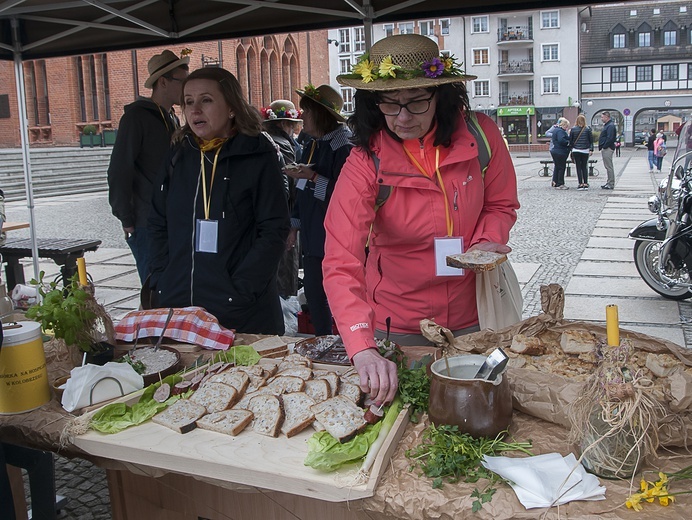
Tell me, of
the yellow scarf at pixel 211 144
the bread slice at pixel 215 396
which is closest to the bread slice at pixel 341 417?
the bread slice at pixel 215 396

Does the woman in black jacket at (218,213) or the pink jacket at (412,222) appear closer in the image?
the pink jacket at (412,222)

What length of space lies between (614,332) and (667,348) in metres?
0.52

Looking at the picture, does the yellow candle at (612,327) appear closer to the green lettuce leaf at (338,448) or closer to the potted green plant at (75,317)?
the green lettuce leaf at (338,448)

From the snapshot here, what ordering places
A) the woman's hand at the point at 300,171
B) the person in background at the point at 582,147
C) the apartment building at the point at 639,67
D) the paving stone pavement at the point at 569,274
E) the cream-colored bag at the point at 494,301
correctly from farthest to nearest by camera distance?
the apartment building at the point at 639,67, the person in background at the point at 582,147, the woman's hand at the point at 300,171, the paving stone pavement at the point at 569,274, the cream-colored bag at the point at 494,301

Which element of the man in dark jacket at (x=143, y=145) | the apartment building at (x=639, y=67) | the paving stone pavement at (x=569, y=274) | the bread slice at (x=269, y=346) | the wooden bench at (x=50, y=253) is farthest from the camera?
the apartment building at (x=639, y=67)

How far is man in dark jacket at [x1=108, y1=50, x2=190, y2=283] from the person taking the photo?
452 centimetres

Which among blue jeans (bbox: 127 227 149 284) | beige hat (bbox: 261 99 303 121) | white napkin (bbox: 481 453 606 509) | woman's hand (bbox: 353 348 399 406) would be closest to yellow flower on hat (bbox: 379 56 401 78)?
woman's hand (bbox: 353 348 399 406)

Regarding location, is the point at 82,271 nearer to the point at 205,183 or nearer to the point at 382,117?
the point at 205,183

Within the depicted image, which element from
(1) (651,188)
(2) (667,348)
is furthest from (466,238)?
(1) (651,188)

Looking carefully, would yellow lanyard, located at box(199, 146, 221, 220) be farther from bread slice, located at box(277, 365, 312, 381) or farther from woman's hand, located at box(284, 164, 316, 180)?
woman's hand, located at box(284, 164, 316, 180)

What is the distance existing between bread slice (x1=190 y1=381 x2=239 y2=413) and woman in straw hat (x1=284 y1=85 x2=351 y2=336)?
281cm

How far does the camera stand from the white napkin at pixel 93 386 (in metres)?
1.88

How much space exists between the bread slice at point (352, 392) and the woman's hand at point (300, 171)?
9.69 feet

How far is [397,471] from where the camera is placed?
58.9 inches
